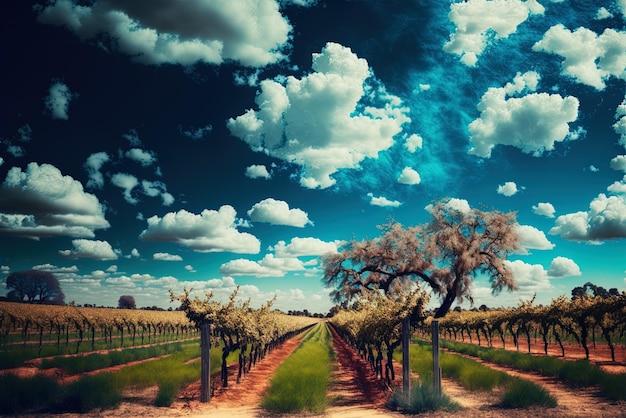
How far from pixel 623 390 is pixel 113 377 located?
1415 cm

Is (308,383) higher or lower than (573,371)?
higher

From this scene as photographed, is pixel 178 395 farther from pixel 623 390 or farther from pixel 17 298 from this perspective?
pixel 17 298

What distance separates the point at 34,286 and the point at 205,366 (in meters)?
125

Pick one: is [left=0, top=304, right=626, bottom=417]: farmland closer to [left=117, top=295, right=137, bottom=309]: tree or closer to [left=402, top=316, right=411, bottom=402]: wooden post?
[left=402, top=316, right=411, bottom=402]: wooden post

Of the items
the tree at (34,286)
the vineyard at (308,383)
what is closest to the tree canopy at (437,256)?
the vineyard at (308,383)

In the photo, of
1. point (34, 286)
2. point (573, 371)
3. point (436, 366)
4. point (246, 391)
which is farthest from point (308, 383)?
point (34, 286)

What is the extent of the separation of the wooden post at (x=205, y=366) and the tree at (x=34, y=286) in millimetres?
117539

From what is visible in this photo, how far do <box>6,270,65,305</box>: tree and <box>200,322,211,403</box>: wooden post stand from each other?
117539mm

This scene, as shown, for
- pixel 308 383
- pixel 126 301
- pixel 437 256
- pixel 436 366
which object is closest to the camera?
pixel 436 366

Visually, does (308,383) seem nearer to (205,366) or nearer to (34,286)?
(205,366)

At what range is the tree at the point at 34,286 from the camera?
358 feet

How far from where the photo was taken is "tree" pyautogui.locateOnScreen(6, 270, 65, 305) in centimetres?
10912

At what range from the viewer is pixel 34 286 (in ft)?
363

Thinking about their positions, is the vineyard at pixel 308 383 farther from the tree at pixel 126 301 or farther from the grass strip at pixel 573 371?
the tree at pixel 126 301
